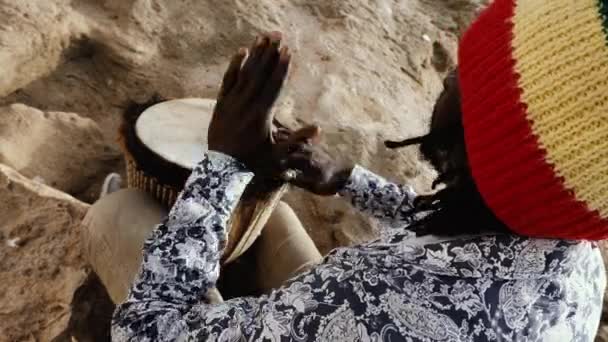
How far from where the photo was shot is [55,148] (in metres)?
2.05

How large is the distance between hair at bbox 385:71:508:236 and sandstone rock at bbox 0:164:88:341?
3.39ft

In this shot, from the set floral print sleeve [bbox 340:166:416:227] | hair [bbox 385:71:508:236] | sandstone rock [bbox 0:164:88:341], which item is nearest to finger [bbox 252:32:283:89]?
hair [bbox 385:71:508:236]

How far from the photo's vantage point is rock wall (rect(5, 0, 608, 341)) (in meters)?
1.71

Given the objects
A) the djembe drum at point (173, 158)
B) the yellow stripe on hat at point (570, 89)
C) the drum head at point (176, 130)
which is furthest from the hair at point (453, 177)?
the drum head at point (176, 130)

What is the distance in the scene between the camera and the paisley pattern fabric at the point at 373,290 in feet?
3.06

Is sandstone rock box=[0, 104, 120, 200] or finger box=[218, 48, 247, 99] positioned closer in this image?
finger box=[218, 48, 247, 99]

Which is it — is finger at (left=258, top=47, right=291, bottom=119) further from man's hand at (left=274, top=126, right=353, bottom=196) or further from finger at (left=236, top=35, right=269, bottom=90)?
man's hand at (left=274, top=126, right=353, bottom=196)

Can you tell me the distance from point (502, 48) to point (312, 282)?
414 millimetres

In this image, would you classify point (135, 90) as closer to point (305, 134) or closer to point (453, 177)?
point (305, 134)

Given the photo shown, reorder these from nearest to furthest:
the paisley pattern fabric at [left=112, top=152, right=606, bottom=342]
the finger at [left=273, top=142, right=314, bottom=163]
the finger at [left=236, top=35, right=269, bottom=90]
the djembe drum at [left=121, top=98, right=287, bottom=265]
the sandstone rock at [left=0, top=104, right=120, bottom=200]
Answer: the paisley pattern fabric at [left=112, top=152, right=606, bottom=342]
the finger at [left=236, top=35, right=269, bottom=90]
the finger at [left=273, top=142, right=314, bottom=163]
the djembe drum at [left=121, top=98, right=287, bottom=265]
the sandstone rock at [left=0, top=104, right=120, bottom=200]

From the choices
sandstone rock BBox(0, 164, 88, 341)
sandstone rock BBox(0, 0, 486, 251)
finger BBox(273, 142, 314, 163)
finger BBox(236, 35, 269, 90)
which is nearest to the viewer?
finger BBox(236, 35, 269, 90)

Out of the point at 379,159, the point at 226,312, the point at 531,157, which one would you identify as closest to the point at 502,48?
the point at 531,157

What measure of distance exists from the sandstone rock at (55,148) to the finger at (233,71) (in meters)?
1.09

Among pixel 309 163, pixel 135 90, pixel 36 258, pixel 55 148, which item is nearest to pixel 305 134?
pixel 309 163
